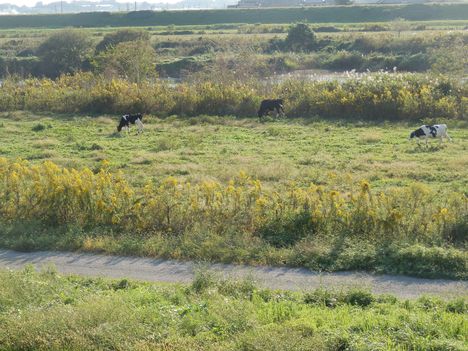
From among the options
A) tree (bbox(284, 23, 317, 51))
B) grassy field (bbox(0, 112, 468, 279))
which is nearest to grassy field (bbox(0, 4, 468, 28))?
tree (bbox(284, 23, 317, 51))

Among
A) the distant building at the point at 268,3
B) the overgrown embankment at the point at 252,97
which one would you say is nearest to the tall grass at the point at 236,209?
the overgrown embankment at the point at 252,97

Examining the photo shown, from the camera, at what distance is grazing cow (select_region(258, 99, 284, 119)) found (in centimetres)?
2651

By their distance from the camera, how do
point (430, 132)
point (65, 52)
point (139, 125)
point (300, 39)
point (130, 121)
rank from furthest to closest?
point (300, 39)
point (65, 52)
point (139, 125)
point (130, 121)
point (430, 132)

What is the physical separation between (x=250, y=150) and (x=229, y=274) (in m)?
10.3

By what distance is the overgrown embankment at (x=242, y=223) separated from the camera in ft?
35.2

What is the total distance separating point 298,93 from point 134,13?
269 feet

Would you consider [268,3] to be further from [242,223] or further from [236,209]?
[242,223]

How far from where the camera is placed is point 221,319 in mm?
7871

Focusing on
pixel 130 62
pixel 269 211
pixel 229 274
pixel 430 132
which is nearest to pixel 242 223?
pixel 269 211

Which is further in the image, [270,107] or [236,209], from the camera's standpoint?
[270,107]

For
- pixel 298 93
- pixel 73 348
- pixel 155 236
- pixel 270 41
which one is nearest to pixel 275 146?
pixel 298 93

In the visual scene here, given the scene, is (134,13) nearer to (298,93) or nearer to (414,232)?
(298,93)

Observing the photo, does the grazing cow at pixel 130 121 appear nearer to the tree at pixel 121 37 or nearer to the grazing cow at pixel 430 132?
the grazing cow at pixel 430 132

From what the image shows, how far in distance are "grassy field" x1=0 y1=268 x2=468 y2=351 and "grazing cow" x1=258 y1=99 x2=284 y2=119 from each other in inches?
699
